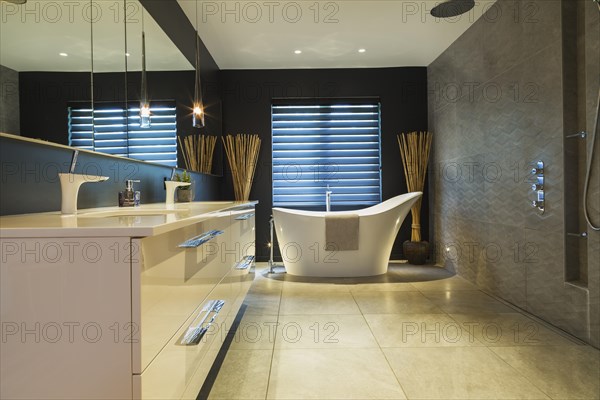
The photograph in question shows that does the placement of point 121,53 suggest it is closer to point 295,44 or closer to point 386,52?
point 295,44

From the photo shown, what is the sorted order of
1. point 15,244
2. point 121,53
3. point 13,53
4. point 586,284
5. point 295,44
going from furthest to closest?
point 295,44 → point 586,284 → point 121,53 → point 13,53 → point 15,244

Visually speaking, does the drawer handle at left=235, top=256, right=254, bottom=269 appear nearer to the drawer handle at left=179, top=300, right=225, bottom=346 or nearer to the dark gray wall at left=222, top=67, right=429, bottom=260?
the drawer handle at left=179, top=300, right=225, bottom=346

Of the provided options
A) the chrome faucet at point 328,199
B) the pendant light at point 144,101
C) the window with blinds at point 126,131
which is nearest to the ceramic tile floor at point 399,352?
the window with blinds at point 126,131

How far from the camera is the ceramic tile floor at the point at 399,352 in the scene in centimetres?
180

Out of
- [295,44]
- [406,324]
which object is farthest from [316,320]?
[295,44]

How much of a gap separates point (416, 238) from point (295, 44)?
269 cm

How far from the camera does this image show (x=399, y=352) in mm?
2219

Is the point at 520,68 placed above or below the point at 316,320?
above

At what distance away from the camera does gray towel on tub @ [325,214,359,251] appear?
Answer: 405 centimetres

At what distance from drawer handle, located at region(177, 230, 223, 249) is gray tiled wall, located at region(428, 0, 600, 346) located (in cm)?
216

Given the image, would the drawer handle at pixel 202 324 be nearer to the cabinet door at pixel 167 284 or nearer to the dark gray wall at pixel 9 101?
the cabinet door at pixel 167 284

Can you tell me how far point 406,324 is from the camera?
2684 millimetres

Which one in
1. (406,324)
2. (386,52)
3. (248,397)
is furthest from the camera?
(386,52)

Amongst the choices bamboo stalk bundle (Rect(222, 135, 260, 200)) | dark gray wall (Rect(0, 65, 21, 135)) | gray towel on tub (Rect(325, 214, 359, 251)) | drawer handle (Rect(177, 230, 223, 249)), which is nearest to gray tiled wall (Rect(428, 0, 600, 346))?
gray towel on tub (Rect(325, 214, 359, 251))
